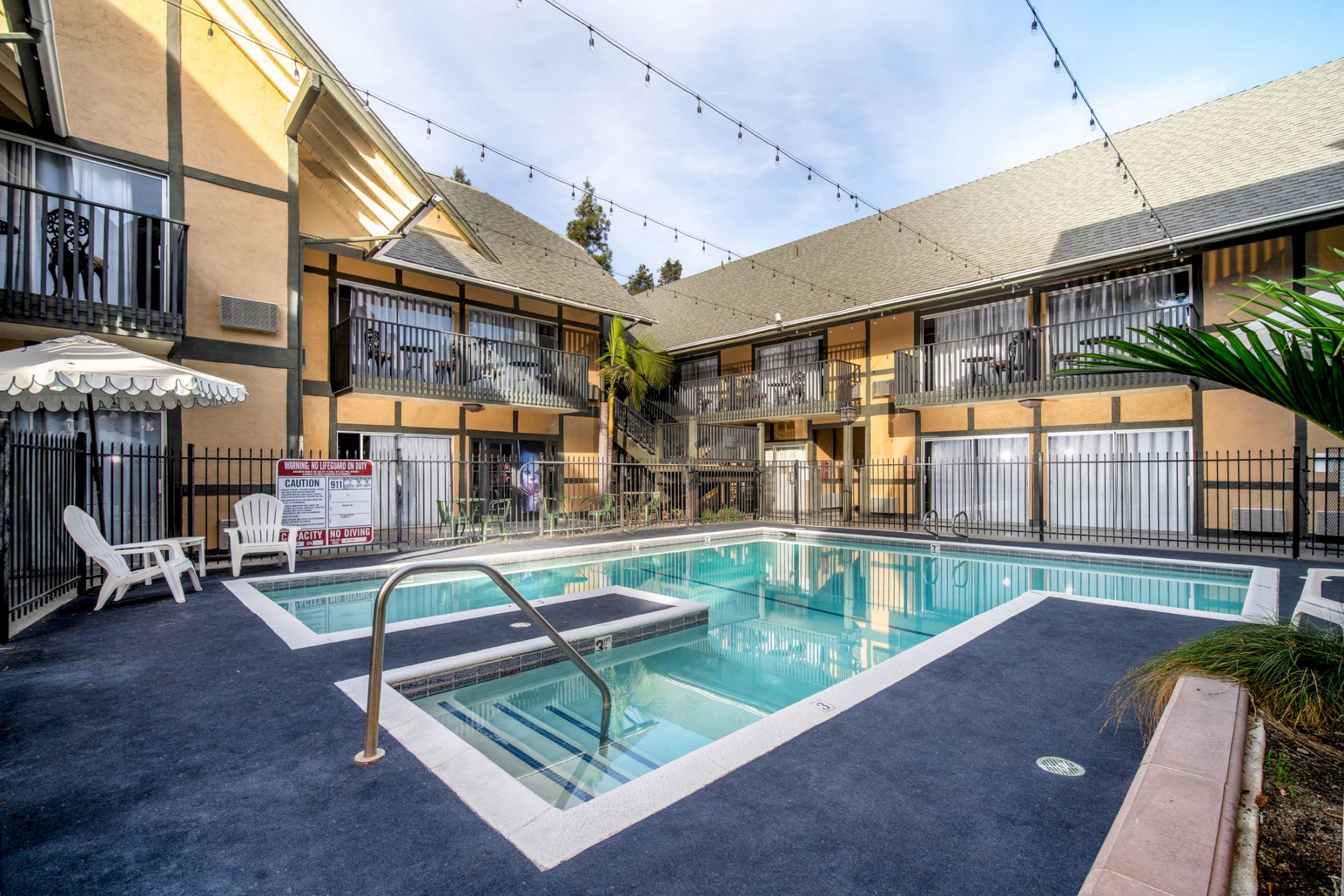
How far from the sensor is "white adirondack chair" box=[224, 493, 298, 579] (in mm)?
7676

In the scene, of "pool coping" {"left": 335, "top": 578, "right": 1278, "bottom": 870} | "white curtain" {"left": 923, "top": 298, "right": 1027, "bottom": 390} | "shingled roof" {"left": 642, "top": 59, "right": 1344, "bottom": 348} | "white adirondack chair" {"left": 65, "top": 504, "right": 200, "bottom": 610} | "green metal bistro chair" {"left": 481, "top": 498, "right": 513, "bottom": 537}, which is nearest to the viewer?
"pool coping" {"left": 335, "top": 578, "right": 1278, "bottom": 870}

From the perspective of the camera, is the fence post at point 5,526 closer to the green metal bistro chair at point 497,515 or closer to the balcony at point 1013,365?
the green metal bistro chair at point 497,515

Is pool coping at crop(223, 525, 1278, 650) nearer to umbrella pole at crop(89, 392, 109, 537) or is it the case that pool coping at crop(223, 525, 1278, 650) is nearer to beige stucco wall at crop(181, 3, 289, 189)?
umbrella pole at crop(89, 392, 109, 537)

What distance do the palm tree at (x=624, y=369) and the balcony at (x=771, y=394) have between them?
242 centimetres

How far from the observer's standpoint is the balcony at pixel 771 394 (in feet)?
50.5

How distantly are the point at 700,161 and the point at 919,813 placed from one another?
→ 9.35 meters

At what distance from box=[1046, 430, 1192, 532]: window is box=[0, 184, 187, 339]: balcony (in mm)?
14315

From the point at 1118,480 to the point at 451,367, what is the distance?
1351cm

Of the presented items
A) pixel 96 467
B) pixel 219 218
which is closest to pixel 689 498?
pixel 219 218

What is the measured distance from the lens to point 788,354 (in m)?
17.6

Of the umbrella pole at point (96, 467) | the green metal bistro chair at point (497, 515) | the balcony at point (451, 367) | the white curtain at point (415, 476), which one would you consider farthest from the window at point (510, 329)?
the umbrella pole at point (96, 467)

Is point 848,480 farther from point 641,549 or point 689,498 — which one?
point 641,549

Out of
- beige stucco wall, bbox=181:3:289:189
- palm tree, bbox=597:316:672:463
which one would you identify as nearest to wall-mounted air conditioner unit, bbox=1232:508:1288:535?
palm tree, bbox=597:316:672:463

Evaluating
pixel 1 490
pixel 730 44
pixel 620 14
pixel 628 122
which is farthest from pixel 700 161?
pixel 1 490
